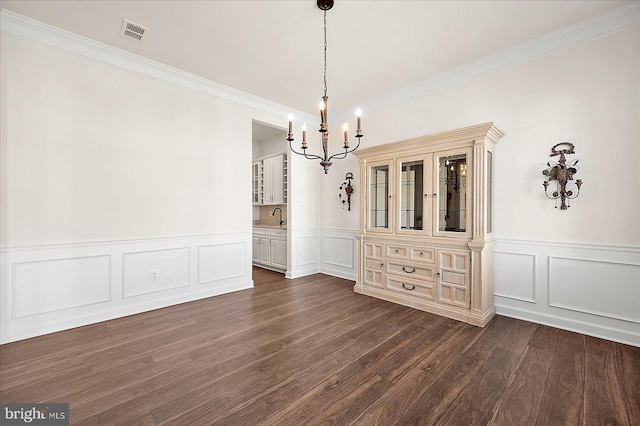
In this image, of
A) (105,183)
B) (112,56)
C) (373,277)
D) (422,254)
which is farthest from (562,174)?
(112,56)

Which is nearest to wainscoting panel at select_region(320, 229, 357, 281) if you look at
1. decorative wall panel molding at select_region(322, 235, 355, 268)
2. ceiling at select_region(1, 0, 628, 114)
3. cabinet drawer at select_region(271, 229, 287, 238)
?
decorative wall panel molding at select_region(322, 235, 355, 268)

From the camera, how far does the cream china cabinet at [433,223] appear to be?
317 centimetres

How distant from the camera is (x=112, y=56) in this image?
3268mm

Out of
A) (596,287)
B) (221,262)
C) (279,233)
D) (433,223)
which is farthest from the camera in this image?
(279,233)

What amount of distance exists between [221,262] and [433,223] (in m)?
3.04

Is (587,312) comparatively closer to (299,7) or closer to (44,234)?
(299,7)

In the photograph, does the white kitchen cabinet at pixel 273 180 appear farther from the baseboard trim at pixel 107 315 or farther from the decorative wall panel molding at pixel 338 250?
the baseboard trim at pixel 107 315

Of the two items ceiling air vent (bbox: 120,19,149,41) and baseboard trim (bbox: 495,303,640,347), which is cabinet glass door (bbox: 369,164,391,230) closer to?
baseboard trim (bbox: 495,303,640,347)

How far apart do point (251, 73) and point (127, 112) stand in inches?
62.5

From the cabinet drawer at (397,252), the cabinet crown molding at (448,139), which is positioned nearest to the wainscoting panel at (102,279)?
the cabinet drawer at (397,252)

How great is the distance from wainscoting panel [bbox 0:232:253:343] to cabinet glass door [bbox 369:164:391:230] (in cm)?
220

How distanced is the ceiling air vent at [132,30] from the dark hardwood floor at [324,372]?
10.1ft

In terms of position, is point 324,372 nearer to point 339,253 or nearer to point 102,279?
point 102,279

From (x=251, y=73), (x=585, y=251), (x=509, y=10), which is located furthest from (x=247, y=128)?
(x=585, y=251)
